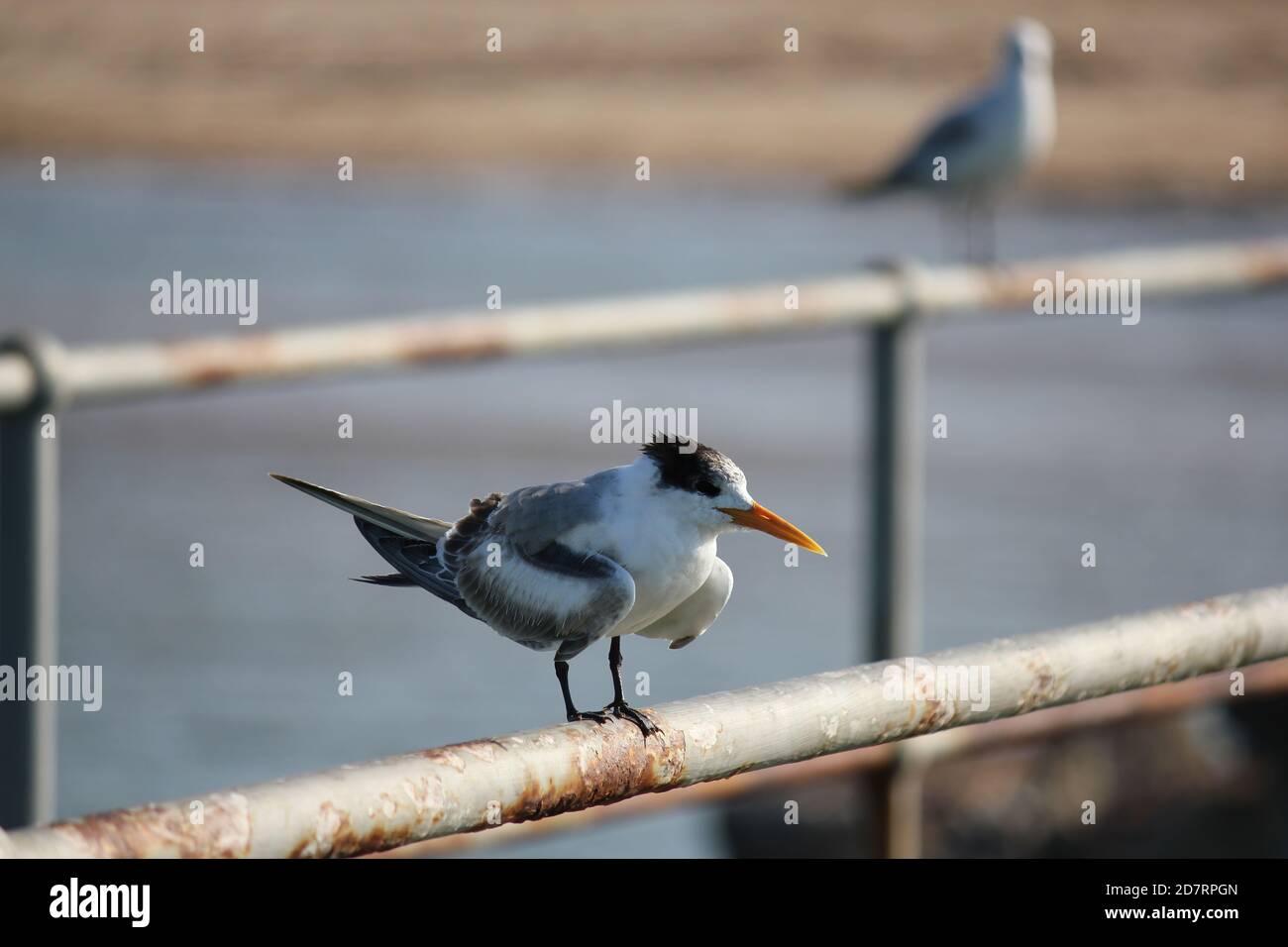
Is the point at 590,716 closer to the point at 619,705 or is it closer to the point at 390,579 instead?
the point at 619,705

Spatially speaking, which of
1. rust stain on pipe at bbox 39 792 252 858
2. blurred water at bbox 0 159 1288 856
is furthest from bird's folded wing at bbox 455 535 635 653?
blurred water at bbox 0 159 1288 856

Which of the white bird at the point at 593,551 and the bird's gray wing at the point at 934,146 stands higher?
the bird's gray wing at the point at 934,146

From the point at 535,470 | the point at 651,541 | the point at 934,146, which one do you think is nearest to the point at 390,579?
the point at 651,541

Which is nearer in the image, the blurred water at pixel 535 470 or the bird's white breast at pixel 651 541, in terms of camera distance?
the bird's white breast at pixel 651 541

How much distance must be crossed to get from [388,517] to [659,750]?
32 centimetres

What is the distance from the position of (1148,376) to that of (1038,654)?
34.8 feet

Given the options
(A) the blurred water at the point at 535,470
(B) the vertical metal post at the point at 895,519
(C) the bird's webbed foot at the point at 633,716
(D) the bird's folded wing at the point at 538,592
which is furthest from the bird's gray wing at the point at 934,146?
(C) the bird's webbed foot at the point at 633,716

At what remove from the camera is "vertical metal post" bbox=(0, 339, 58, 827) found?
2617 millimetres

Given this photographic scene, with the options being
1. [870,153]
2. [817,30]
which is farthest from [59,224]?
[817,30]

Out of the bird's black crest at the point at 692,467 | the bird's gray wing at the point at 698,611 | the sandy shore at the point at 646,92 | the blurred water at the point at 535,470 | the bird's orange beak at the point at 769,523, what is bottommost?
the bird's gray wing at the point at 698,611

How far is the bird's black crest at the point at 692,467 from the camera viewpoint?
153cm

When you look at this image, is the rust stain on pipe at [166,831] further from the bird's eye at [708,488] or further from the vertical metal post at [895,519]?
the vertical metal post at [895,519]

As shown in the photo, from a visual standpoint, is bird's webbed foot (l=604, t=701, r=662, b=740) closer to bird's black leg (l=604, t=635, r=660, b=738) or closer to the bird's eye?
bird's black leg (l=604, t=635, r=660, b=738)
